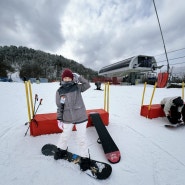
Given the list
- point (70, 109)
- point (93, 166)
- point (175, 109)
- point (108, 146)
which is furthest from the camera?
point (175, 109)

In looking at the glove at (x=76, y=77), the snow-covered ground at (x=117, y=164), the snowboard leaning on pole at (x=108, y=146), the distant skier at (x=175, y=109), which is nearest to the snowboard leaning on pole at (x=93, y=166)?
the snow-covered ground at (x=117, y=164)

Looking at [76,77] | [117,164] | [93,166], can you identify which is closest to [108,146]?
[117,164]

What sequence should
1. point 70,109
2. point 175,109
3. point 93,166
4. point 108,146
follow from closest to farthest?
1. point 93,166
2. point 70,109
3. point 108,146
4. point 175,109

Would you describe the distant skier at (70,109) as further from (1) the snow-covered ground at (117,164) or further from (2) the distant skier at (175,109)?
(2) the distant skier at (175,109)

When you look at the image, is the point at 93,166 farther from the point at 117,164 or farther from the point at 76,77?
the point at 76,77

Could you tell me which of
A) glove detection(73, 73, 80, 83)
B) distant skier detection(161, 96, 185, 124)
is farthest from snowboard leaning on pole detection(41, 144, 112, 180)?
distant skier detection(161, 96, 185, 124)

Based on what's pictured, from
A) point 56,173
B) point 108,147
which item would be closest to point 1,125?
point 56,173

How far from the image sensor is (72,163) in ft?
7.70

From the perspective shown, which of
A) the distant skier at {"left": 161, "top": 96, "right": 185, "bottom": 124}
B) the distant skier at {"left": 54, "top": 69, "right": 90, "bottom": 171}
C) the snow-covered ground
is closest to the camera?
the snow-covered ground

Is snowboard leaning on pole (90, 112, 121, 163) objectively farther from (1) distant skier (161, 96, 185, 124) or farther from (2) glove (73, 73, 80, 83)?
(1) distant skier (161, 96, 185, 124)

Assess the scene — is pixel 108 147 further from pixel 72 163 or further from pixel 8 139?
pixel 8 139

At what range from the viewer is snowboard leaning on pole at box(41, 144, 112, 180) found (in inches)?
81.2

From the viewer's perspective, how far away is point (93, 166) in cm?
222

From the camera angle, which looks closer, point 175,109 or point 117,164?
point 117,164
